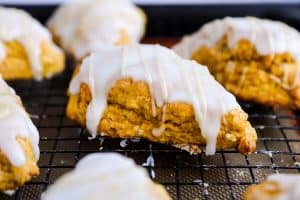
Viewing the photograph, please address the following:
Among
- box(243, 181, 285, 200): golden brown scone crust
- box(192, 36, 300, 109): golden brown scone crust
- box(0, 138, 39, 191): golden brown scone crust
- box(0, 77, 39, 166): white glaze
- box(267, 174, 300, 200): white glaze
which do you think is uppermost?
box(192, 36, 300, 109): golden brown scone crust

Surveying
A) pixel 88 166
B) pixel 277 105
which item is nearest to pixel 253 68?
pixel 277 105

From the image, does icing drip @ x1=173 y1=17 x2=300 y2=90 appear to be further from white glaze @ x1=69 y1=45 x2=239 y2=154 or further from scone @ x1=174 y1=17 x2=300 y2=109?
white glaze @ x1=69 y1=45 x2=239 y2=154

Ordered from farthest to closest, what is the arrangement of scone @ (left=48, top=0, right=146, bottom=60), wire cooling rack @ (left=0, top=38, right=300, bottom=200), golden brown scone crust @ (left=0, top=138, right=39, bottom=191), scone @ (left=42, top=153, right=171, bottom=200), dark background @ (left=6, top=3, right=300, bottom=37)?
dark background @ (left=6, top=3, right=300, bottom=37), scone @ (left=48, top=0, right=146, bottom=60), wire cooling rack @ (left=0, top=38, right=300, bottom=200), golden brown scone crust @ (left=0, top=138, right=39, bottom=191), scone @ (left=42, top=153, right=171, bottom=200)

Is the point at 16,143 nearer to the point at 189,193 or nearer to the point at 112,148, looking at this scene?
the point at 112,148

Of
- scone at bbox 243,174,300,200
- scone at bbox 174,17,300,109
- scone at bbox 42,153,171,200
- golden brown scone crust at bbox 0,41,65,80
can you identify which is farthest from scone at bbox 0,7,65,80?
scone at bbox 243,174,300,200

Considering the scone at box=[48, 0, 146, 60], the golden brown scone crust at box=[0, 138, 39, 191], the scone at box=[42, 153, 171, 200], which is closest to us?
the scone at box=[42, 153, 171, 200]

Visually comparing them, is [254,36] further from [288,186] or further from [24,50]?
[24,50]
